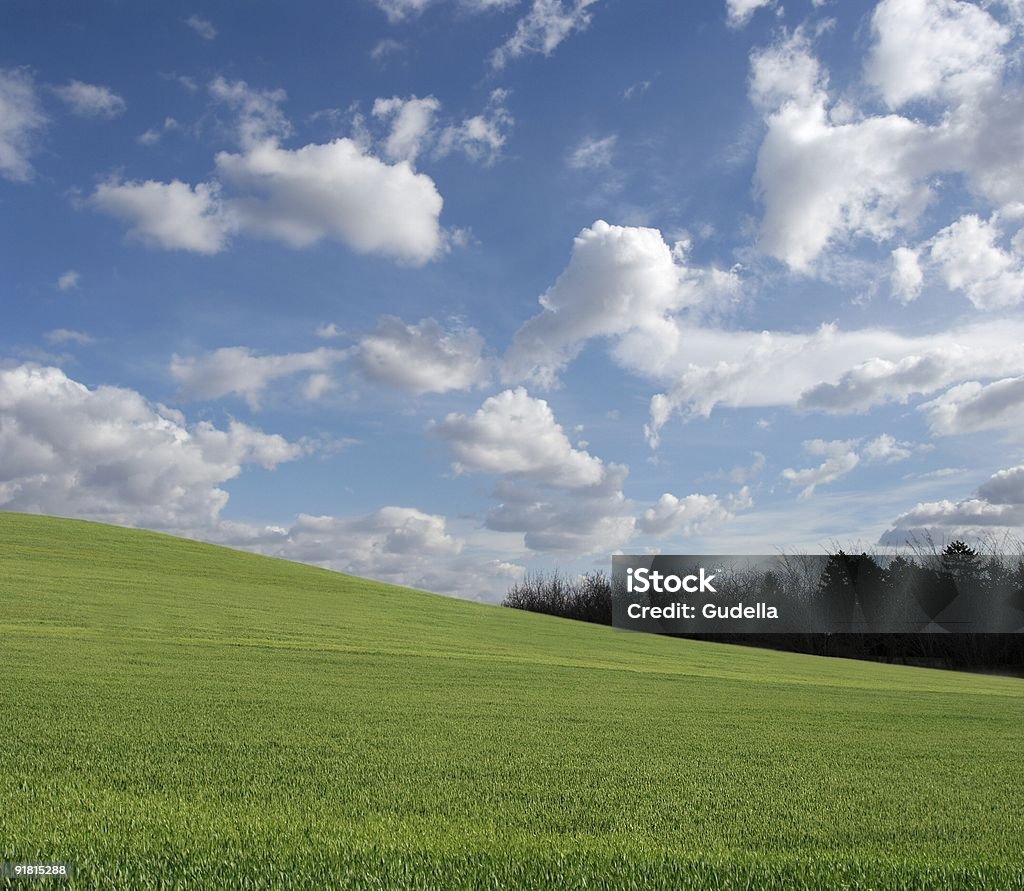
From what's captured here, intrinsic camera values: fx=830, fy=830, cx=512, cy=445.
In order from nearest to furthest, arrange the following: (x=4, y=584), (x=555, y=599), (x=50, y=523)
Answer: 1. (x=4, y=584)
2. (x=50, y=523)
3. (x=555, y=599)

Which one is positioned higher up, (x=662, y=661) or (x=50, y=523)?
(x=50, y=523)

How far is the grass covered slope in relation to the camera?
178 inches

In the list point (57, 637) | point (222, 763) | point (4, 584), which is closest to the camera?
point (222, 763)

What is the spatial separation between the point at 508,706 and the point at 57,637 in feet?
41.9

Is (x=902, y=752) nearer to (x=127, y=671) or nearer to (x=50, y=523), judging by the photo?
(x=127, y=671)

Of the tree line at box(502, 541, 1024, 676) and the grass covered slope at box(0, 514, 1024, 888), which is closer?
the grass covered slope at box(0, 514, 1024, 888)

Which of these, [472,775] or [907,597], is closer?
[472,775]

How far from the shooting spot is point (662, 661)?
94.1ft

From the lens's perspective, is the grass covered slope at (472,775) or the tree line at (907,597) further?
the tree line at (907,597)

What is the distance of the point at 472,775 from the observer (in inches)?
286

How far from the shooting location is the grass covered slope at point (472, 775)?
4.53 m

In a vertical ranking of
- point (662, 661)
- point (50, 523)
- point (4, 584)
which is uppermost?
point (50, 523)

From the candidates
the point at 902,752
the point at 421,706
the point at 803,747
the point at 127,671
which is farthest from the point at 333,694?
the point at 902,752

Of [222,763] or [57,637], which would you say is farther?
[57,637]
